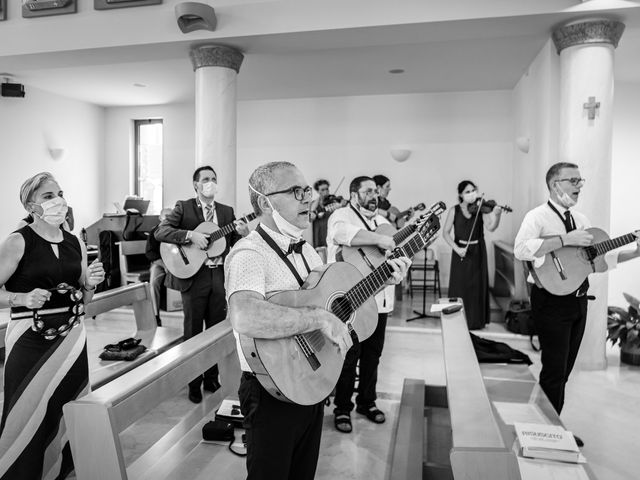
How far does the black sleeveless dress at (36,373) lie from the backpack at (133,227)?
557 centimetres

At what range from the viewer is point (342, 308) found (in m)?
2.01

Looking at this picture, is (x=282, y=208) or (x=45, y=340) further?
(x=45, y=340)

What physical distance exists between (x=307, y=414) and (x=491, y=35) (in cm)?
481

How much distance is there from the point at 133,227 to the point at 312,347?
6.91m

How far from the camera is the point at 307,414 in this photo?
5.90ft

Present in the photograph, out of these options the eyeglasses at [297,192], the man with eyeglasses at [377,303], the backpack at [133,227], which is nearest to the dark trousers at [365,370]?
the man with eyeglasses at [377,303]

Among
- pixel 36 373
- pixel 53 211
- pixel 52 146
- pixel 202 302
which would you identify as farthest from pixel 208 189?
pixel 52 146

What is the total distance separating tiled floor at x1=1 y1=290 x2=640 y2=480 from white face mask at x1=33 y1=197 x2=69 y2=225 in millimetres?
1396

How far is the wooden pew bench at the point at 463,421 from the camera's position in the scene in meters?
1.75

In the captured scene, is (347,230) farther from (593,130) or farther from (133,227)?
(133,227)

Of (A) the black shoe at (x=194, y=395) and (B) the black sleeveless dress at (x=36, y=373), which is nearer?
(B) the black sleeveless dress at (x=36, y=373)

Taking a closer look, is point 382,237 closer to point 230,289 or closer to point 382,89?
point 230,289

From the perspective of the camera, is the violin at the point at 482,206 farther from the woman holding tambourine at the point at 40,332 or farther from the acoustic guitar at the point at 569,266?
the woman holding tambourine at the point at 40,332

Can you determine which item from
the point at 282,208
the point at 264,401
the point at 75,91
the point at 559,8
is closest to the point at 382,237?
the point at 282,208
